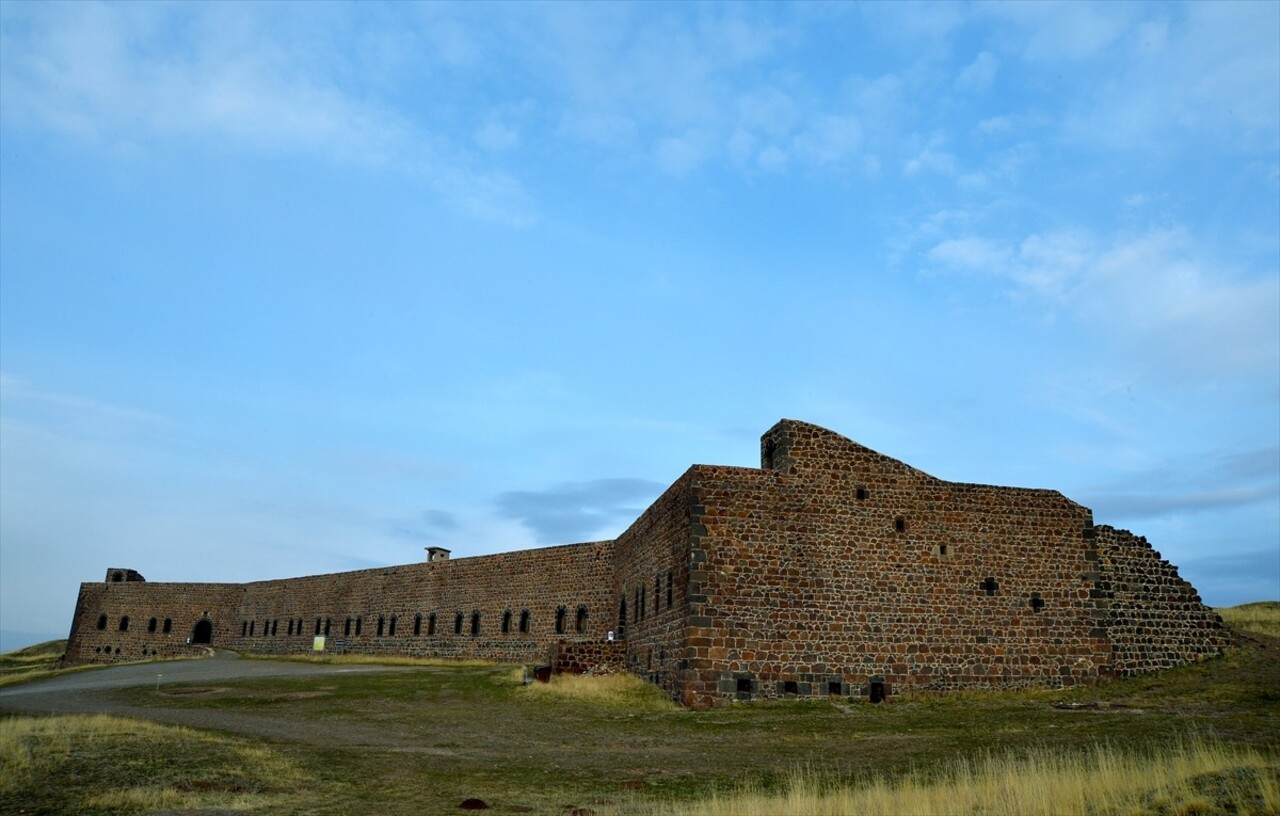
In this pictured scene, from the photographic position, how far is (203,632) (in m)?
54.4

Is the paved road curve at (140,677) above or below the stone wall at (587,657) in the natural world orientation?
below

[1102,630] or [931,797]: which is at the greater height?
[1102,630]

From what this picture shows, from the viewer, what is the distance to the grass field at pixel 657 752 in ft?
28.8

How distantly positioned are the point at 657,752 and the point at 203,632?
4924 centimetres

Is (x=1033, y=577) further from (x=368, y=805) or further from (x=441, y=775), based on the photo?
(x=368, y=805)

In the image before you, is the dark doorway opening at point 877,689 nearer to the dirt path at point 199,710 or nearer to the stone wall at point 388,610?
the dirt path at point 199,710

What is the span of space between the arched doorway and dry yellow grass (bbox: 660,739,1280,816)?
173ft

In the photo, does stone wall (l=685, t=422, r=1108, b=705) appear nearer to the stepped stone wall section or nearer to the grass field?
the grass field

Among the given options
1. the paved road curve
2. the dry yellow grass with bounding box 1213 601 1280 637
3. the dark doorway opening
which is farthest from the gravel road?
the dry yellow grass with bounding box 1213 601 1280 637

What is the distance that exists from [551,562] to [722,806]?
89.9ft

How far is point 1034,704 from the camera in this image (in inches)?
774

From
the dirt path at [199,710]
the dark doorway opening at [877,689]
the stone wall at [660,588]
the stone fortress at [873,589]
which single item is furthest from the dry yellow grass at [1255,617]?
the dirt path at [199,710]

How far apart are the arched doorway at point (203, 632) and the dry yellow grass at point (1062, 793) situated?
5270cm

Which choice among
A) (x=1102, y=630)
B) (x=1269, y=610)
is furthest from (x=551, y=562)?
(x=1269, y=610)
